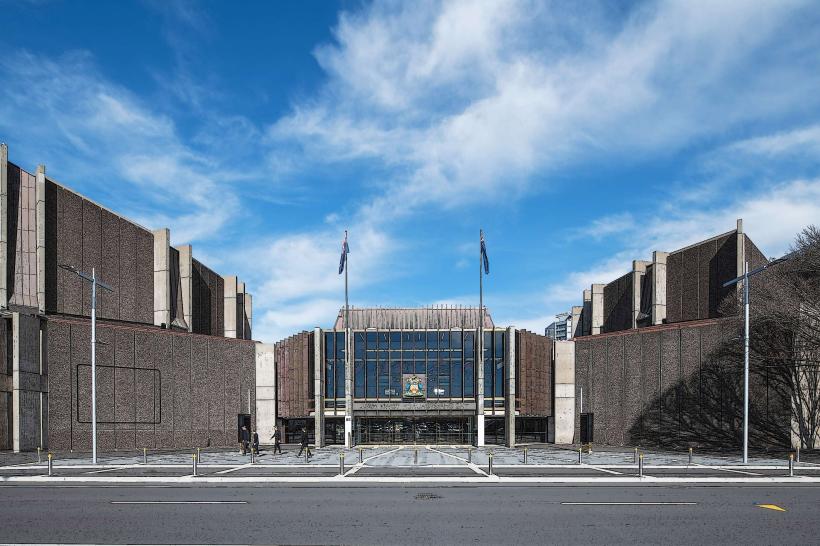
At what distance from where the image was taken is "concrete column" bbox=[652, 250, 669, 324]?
48.6 metres

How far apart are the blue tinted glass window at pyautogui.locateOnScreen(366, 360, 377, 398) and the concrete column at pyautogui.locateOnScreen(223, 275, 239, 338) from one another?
1530 centimetres

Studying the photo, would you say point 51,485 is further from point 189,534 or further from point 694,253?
point 694,253

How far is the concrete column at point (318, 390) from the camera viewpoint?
156 feet

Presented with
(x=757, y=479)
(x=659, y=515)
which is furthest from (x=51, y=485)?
(x=757, y=479)

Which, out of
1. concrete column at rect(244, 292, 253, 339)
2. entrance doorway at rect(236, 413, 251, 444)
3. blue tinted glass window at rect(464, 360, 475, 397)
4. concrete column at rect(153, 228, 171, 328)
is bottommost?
entrance doorway at rect(236, 413, 251, 444)

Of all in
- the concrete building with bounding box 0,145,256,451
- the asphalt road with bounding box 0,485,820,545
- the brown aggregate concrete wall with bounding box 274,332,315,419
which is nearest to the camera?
the asphalt road with bounding box 0,485,820,545

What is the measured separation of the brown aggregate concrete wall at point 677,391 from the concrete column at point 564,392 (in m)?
1.44

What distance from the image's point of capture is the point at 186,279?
1911 inches

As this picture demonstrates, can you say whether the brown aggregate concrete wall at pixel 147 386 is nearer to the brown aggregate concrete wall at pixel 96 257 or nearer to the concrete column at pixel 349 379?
the brown aggregate concrete wall at pixel 96 257

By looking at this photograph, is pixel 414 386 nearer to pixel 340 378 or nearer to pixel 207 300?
pixel 340 378

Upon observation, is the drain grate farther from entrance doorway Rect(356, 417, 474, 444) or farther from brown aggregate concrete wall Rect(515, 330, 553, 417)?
entrance doorway Rect(356, 417, 474, 444)

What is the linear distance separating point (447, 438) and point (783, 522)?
35848mm

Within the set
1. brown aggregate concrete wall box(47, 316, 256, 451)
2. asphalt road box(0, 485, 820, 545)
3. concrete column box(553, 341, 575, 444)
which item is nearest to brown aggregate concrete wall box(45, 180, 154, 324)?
brown aggregate concrete wall box(47, 316, 256, 451)

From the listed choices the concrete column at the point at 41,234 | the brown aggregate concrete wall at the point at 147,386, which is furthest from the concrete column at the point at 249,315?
the concrete column at the point at 41,234
